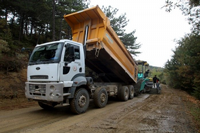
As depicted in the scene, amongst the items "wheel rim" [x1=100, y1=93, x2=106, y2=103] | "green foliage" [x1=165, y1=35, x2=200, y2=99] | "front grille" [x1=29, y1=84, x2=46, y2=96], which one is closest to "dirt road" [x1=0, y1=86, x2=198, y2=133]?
"front grille" [x1=29, y1=84, x2=46, y2=96]

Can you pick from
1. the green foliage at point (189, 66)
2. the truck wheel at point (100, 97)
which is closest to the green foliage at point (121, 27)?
the green foliage at point (189, 66)

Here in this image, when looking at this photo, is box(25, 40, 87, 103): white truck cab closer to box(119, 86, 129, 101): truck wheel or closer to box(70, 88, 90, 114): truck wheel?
box(70, 88, 90, 114): truck wheel

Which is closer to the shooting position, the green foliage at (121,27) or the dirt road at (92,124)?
the dirt road at (92,124)

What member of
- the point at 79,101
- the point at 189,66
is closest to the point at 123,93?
the point at 79,101

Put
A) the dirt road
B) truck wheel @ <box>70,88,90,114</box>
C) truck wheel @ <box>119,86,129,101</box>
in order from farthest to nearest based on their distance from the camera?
truck wheel @ <box>119,86,129,101</box>
truck wheel @ <box>70,88,90,114</box>
the dirt road

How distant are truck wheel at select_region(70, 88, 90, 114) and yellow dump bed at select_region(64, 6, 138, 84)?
5.43 feet

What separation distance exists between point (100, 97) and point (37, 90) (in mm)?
2611

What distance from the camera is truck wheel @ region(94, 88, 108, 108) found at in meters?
6.21

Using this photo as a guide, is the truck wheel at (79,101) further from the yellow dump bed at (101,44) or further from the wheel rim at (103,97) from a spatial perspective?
the yellow dump bed at (101,44)

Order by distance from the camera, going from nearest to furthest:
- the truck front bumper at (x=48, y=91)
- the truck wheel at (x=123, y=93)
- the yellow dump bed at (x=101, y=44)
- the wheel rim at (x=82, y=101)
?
the truck front bumper at (x=48, y=91) < the wheel rim at (x=82, y=101) < the yellow dump bed at (x=101, y=44) < the truck wheel at (x=123, y=93)

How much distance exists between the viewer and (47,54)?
17.2 feet

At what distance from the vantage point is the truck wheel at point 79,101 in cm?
515

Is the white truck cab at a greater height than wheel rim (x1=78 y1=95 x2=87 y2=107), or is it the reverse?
the white truck cab

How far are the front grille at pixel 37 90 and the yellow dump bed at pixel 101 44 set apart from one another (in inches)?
96.2
